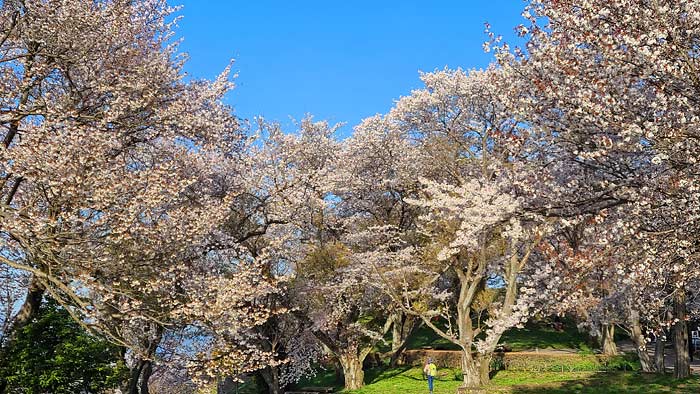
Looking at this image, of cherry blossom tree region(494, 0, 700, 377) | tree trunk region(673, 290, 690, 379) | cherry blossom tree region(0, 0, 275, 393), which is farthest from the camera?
tree trunk region(673, 290, 690, 379)

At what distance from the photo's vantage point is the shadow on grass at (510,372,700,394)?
642 inches

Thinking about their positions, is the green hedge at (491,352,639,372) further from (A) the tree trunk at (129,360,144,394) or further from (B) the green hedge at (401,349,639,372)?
(A) the tree trunk at (129,360,144,394)

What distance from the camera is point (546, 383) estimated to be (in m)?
19.8

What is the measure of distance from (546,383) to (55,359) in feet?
50.3

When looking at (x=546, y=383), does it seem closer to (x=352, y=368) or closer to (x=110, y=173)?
(x=352, y=368)

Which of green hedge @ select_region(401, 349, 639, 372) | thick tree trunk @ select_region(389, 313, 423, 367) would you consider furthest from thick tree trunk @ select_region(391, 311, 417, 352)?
green hedge @ select_region(401, 349, 639, 372)

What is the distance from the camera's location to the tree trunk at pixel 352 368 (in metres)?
26.5

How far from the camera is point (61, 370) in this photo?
14633 millimetres

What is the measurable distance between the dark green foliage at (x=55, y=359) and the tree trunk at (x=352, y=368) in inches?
495

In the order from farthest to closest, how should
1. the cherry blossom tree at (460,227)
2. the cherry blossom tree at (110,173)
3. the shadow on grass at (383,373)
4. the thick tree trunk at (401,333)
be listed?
the shadow on grass at (383,373)
the thick tree trunk at (401,333)
the cherry blossom tree at (460,227)
the cherry blossom tree at (110,173)

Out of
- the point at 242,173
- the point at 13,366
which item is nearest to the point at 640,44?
the point at 242,173

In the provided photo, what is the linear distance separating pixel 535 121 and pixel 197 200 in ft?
35.5

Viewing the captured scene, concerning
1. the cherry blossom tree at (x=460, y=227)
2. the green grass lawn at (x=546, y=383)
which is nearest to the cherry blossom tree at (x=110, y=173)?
the cherry blossom tree at (x=460, y=227)

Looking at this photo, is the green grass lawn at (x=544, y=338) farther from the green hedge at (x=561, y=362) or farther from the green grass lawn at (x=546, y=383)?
the green grass lawn at (x=546, y=383)
